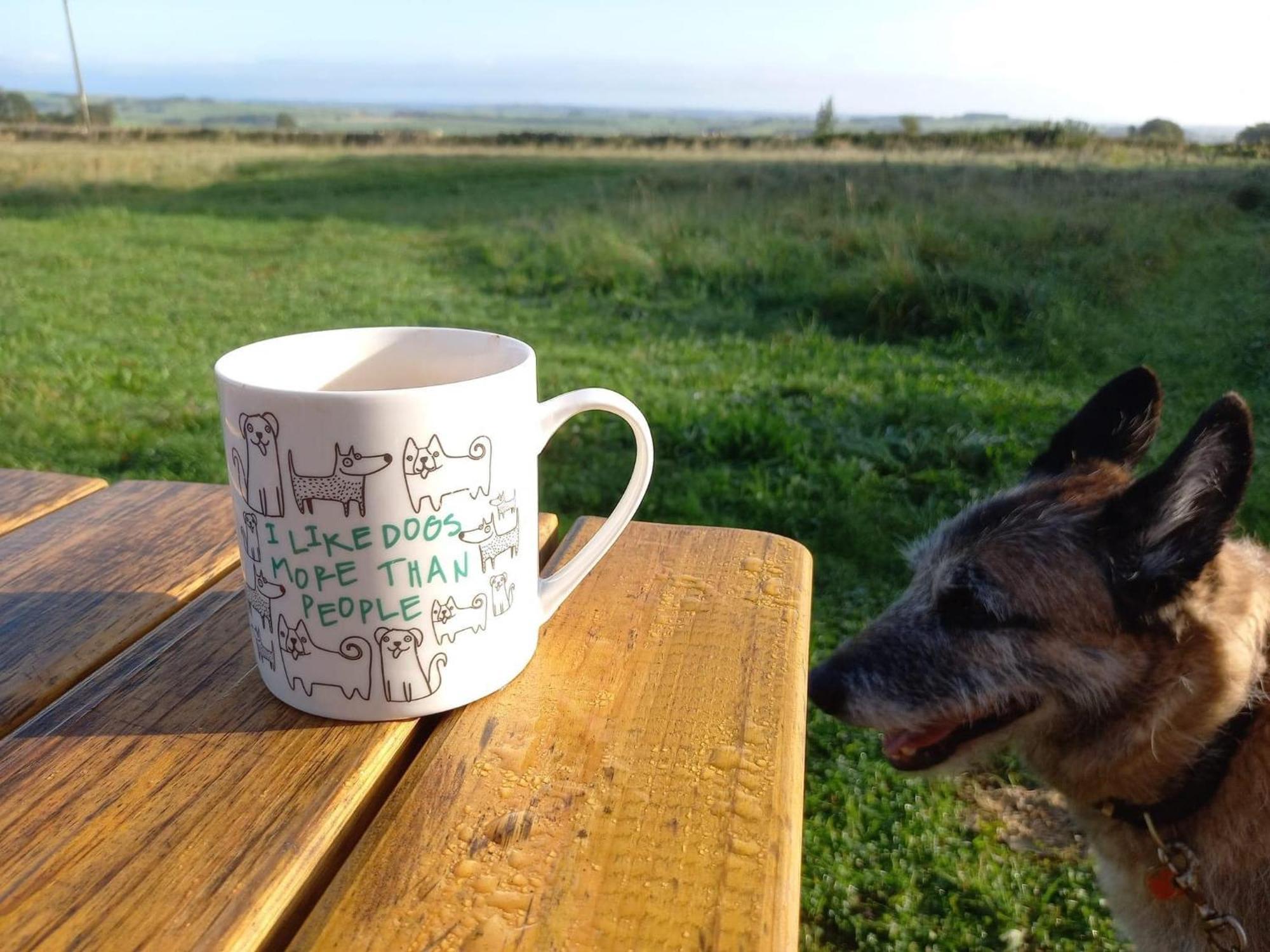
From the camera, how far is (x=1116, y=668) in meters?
1.91

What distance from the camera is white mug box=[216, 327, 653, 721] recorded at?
3.15 feet

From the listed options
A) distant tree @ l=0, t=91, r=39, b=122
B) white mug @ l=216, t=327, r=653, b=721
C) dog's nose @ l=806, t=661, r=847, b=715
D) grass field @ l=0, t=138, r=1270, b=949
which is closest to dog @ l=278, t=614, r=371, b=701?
white mug @ l=216, t=327, r=653, b=721

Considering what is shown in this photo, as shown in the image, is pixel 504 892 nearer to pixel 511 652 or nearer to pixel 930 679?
pixel 511 652

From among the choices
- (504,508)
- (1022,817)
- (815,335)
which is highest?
(504,508)

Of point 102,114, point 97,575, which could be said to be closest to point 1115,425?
point 97,575

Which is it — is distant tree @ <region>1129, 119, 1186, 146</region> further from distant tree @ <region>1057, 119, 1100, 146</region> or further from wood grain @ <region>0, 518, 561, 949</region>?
wood grain @ <region>0, 518, 561, 949</region>

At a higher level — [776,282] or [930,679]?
[930,679]

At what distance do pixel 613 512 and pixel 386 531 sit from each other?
357 mm

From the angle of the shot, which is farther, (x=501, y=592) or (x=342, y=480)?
(x=501, y=592)

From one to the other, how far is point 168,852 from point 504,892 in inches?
13.3

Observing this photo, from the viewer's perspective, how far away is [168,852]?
2.91 ft

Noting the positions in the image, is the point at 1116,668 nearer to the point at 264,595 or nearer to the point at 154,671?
the point at 264,595

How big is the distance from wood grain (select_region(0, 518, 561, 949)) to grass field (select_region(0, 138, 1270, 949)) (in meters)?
2.03

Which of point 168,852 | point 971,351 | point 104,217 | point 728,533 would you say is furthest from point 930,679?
point 104,217
